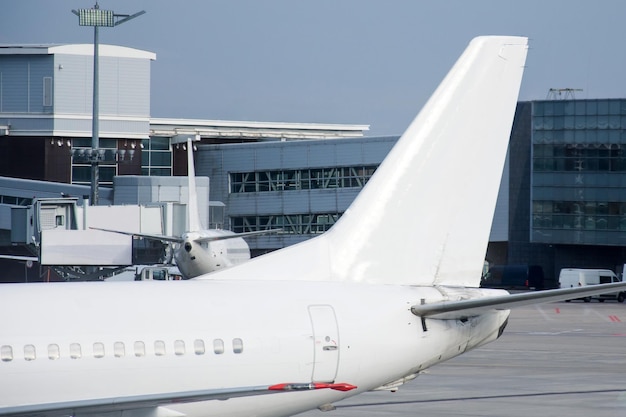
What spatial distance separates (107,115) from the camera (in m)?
107

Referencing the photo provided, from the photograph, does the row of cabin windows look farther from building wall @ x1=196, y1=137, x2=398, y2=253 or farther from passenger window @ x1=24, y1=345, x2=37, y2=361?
building wall @ x1=196, y1=137, x2=398, y2=253

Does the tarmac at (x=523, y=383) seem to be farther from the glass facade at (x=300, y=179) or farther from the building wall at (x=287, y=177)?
the building wall at (x=287, y=177)

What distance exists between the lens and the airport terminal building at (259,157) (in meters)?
104

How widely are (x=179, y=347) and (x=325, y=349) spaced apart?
237 cm

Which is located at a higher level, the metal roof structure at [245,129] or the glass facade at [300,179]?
the metal roof structure at [245,129]

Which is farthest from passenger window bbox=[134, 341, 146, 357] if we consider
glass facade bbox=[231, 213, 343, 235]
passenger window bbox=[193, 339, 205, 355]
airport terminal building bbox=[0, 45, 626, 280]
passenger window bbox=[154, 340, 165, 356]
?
glass facade bbox=[231, 213, 343, 235]

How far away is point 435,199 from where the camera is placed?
19938mm

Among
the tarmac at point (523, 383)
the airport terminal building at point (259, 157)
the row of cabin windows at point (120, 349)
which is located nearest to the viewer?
the row of cabin windows at point (120, 349)

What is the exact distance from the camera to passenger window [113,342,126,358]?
16.8 metres

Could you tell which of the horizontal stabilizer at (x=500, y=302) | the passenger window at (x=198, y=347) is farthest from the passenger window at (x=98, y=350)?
the horizontal stabilizer at (x=500, y=302)

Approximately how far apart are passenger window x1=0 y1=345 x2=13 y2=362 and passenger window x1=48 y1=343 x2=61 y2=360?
0.55 meters

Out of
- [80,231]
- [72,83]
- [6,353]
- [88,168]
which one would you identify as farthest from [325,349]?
[88,168]

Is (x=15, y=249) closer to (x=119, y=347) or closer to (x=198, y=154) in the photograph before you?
(x=198, y=154)

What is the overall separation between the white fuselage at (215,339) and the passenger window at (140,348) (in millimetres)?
15
